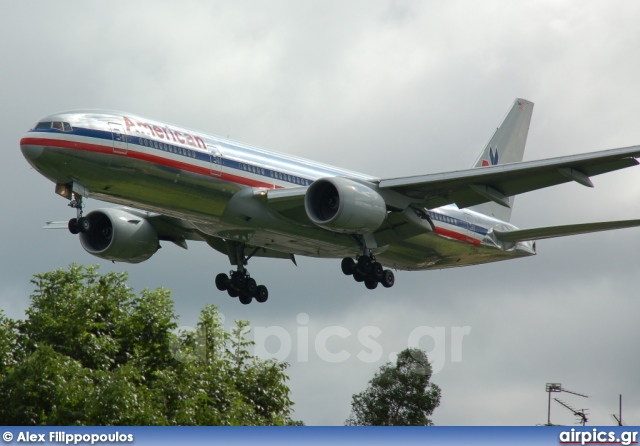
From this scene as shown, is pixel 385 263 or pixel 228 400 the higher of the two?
pixel 385 263

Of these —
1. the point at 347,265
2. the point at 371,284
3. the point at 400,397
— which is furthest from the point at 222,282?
the point at 400,397

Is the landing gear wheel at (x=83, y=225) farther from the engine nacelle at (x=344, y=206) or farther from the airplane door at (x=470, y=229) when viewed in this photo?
the airplane door at (x=470, y=229)

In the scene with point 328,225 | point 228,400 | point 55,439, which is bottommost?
point 55,439

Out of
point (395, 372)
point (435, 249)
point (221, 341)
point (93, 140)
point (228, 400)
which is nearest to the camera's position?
point (93, 140)

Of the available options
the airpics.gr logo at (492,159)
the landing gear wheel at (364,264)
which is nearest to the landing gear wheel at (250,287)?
the landing gear wheel at (364,264)

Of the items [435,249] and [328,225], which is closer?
[328,225]

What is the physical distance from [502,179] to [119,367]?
2006cm

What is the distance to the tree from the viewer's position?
287 ft

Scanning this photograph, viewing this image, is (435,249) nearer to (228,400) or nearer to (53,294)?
(228,400)

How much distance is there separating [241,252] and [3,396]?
499 inches

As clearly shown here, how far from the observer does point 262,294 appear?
48.9 meters

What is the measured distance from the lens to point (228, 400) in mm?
59250

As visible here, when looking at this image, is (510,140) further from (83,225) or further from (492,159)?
(83,225)

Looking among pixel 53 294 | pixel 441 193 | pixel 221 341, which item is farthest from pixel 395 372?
pixel 441 193
